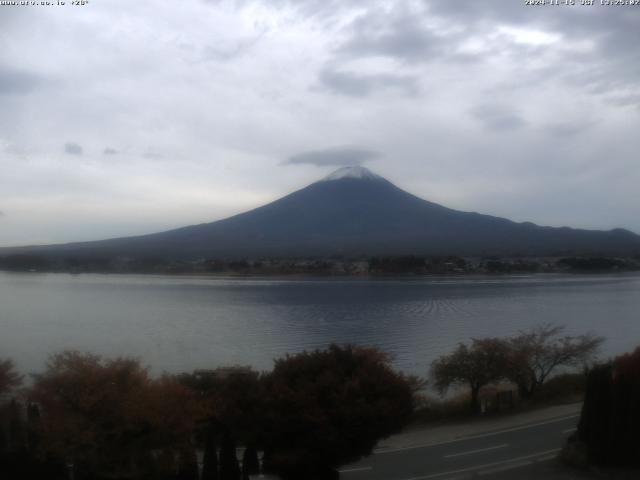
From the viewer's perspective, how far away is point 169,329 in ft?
70.0

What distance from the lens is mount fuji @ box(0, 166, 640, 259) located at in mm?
51844

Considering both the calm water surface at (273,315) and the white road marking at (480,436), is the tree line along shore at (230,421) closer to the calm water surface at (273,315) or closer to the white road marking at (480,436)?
the white road marking at (480,436)

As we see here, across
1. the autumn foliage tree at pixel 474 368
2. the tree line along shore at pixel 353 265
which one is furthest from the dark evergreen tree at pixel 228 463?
the tree line along shore at pixel 353 265

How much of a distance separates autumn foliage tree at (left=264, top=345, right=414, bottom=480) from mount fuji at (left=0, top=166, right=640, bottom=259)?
125 ft

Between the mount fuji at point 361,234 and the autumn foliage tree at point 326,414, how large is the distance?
37970 mm

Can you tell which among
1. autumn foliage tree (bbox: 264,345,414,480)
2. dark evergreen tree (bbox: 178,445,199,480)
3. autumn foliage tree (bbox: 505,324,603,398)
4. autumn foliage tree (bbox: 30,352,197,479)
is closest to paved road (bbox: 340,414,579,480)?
autumn foliage tree (bbox: 264,345,414,480)

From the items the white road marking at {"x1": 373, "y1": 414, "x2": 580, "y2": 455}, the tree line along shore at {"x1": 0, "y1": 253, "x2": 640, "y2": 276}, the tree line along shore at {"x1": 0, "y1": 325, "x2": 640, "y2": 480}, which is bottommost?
the white road marking at {"x1": 373, "y1": 414, "x2": 580, "y2": 455}

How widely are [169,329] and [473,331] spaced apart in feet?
27.6

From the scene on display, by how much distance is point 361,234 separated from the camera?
62281 millimetres

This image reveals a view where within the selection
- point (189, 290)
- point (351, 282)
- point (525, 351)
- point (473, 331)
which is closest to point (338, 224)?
point (351, 282)

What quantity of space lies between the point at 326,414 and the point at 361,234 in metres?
55.3

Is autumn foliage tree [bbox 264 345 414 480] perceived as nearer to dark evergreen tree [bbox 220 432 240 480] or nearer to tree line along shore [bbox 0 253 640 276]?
dark evergreen tree [bbox 220 432 240 480]

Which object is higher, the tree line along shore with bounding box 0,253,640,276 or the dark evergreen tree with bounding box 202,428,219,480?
the tree line along shore with bounding box 0,253,640,276

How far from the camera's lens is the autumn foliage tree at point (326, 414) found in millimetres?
7102
